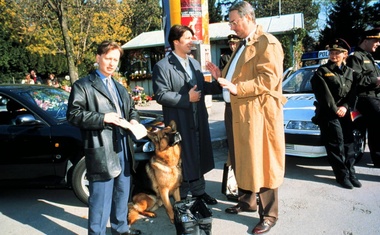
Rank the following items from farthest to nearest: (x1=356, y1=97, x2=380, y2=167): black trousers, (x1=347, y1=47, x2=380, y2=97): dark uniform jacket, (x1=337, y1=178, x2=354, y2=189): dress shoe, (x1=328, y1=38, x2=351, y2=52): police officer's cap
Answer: (x1=356, y1=97, x2=380, y2=167): black trousers → (x1=347, y1=47, x2=380, y2=97): dark uniform jacket → (x1=337, y1=178, x2=354, y2=189): dress shoe → (x1=328, y1=38, x2=351, y2=52): police officer's cap

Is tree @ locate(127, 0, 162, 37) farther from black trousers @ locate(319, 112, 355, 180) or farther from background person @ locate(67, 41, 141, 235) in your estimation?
background person @ locate(67, 41, 141, 235)

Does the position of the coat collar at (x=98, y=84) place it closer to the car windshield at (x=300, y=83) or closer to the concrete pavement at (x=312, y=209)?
the concrete pavement at (x=312, y=209)

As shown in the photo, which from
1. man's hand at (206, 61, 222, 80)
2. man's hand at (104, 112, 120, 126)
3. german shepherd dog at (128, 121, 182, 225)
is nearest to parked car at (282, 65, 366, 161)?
man's hand at (206, 61, 222, 80)

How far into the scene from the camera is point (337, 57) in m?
4.00

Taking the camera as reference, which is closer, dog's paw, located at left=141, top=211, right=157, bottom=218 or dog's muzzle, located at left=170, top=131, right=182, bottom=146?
dog's muzzle, located at left=170, top=131, right=182, bottom=146

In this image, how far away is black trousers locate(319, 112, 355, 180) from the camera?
4055 mm

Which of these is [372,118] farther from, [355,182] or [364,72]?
[355,182]

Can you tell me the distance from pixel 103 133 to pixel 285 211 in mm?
2335

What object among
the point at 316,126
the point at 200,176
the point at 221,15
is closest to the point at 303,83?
the point at 316,126

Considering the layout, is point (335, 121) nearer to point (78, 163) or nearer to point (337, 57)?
point (337, 57)

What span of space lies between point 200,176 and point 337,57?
2.40 m

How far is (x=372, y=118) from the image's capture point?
4.43 m

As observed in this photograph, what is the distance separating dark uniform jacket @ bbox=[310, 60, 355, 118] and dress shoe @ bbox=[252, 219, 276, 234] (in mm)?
1817

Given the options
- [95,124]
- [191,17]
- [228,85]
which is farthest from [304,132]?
[191,17]
